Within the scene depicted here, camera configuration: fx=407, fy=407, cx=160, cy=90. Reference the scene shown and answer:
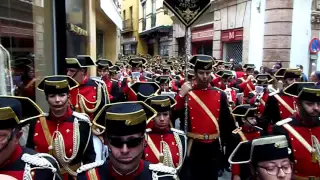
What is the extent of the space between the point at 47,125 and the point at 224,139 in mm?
2464

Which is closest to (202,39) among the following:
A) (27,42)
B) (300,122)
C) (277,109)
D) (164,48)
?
(164,48)

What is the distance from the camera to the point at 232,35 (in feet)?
61.3

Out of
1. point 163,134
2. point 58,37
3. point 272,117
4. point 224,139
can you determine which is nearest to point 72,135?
point 163,134

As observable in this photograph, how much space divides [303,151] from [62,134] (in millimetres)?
2436

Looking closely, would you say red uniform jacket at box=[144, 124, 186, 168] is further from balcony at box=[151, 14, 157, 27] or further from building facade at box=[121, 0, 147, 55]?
building facade at box=[121, 0, 147, 55]

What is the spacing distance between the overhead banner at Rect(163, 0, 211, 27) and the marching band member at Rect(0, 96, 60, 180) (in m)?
3.23

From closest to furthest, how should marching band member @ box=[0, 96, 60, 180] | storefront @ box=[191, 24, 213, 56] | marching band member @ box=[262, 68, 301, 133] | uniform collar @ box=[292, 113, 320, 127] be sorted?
marching band member @ box=[0, 96, 60, 180]
uniform collar @ box=[292, 113, 320, 127]
marching band member @ box=[262, 68, 301, 133]
storefront @ box=[191, 24, 213, 56]

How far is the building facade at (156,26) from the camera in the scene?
32125mm

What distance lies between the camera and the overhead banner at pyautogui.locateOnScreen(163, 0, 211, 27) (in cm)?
565

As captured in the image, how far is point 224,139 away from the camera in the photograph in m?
5.52

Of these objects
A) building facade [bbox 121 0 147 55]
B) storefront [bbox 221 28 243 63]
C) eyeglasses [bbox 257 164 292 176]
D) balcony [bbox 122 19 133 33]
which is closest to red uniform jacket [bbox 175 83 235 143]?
eyeglasses [bbox 257 164 292 176]

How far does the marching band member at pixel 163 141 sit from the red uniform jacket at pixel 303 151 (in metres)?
1.06

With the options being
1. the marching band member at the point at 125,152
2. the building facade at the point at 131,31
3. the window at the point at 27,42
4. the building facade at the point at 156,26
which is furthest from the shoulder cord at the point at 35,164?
the building facade at the point at 131,31

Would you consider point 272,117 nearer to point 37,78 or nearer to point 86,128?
point 86,128
